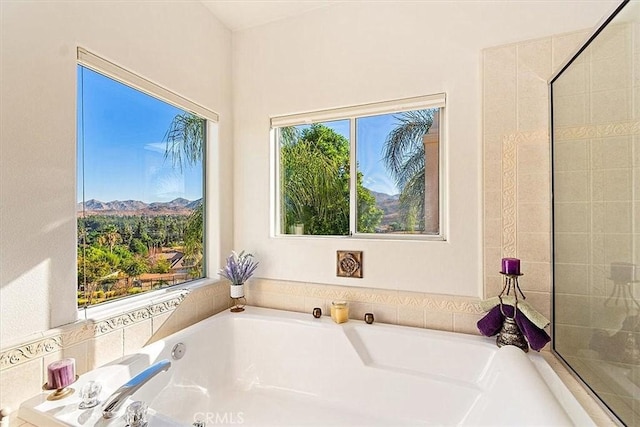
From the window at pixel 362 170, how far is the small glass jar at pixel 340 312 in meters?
0.50

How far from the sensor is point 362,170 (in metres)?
2.18

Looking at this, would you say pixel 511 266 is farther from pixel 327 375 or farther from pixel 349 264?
pixel 327 375

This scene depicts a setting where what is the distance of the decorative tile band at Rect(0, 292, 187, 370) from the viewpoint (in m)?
1.17

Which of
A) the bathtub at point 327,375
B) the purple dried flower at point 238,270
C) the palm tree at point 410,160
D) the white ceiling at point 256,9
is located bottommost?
the bathtub at point 327,375

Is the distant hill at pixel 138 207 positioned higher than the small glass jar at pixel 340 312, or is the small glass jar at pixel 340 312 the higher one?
the distant hill at pixel 138 207

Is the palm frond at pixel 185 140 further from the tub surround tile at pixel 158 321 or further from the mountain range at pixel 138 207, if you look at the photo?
the tub surround tile at pixel 158 321

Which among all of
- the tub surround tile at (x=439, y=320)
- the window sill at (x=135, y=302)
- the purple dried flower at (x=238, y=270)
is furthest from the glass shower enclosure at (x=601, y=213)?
the window sill at (x=135, y=302)

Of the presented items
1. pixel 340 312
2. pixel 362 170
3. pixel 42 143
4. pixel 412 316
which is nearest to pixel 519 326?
pixel 412 316

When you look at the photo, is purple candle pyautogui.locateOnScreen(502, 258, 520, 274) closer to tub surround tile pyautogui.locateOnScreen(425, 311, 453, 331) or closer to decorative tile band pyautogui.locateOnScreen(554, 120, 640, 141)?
tub surround tile pyautogui.locateOnScreen(425, 311, 453, 331)

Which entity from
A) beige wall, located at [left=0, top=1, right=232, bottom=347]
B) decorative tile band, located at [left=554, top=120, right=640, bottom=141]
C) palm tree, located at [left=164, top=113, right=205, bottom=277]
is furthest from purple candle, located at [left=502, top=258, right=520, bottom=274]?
beige wall, located at [left=0, top=1, right=232, bottom=347]

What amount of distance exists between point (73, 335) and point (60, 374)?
0.75 ft

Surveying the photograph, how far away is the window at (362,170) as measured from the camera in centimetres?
201

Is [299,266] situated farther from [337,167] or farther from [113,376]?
[113,376]

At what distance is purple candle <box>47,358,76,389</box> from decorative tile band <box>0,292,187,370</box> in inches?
4.4
